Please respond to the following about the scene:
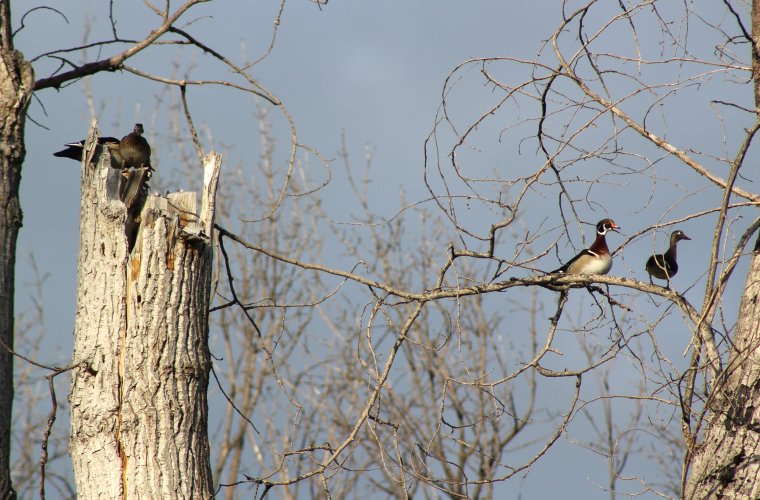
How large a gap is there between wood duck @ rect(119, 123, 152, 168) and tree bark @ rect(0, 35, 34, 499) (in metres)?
0.90

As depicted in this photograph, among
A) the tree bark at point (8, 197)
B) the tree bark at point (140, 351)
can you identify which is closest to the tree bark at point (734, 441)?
the tree bark at point (140, 351)

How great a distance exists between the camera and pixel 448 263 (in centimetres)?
483

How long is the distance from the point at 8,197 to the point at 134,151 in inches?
47.7

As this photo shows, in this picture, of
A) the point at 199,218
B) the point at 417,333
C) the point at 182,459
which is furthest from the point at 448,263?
the point at 417,333

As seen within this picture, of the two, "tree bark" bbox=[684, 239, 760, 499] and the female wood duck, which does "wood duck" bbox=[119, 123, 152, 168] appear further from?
"tree bark" bbox=[684, 239, 760, 499]

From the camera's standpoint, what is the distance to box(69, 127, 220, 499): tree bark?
3977mm

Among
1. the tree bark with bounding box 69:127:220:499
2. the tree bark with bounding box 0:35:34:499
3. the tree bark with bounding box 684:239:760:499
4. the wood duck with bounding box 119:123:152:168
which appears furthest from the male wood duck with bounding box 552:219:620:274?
the tree bark with bounding box 0:35:34:499

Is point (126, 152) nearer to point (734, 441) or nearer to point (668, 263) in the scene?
point (734, 441)

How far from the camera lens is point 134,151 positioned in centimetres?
584

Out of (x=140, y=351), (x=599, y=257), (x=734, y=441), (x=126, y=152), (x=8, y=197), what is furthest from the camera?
(x=599, y=257)

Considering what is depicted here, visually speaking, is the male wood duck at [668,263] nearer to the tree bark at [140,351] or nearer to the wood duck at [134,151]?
the wood duck at [134,151]

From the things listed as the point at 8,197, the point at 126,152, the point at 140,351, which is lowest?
the point at 140,351

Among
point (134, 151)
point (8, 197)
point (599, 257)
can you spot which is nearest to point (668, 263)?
point (599, 257)

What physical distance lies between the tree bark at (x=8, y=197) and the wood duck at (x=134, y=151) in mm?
902
